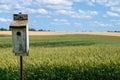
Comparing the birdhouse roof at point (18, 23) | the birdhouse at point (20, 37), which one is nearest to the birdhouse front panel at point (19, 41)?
the birdhouse at point (20, 37)

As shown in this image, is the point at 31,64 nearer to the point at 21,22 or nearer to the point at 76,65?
the point at 76,65

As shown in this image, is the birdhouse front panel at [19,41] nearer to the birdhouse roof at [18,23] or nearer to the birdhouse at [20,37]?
the birdhouse at [20,37]

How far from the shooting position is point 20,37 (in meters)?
11.1

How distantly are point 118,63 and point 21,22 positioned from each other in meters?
4.57

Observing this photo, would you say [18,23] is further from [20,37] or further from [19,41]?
[19,41]

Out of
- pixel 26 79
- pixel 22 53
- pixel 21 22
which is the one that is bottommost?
pixel 26 79

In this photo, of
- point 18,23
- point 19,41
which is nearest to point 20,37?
point 19,41

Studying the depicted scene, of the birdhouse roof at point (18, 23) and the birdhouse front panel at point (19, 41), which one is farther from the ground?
the birdhouse roof at point (18, 23)

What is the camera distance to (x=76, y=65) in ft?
47.0

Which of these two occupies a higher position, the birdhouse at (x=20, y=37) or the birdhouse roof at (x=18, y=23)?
the birdhouse roof at (x=18, y=23)

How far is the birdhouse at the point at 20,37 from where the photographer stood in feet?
36.2

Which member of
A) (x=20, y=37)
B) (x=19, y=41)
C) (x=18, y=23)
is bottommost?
(x=19, y=41)

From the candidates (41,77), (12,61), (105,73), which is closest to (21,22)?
(41,77)

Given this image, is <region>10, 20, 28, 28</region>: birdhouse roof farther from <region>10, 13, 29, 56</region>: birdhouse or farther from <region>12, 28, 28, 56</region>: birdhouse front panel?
<region>12, 28, 28, 56</region>: birdhouse front panel
